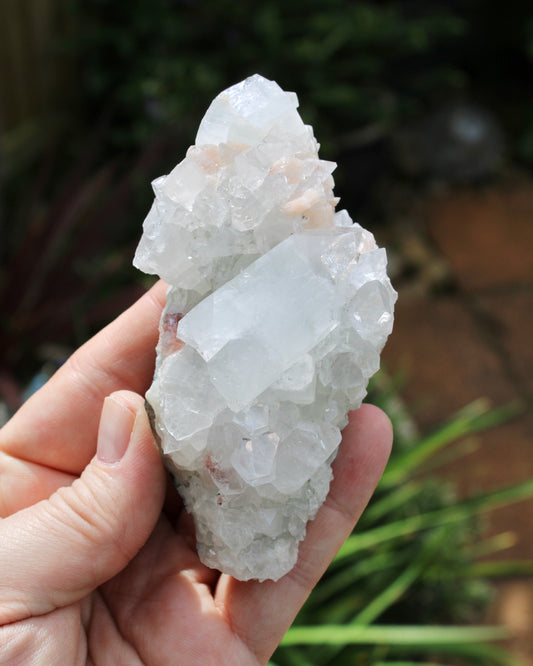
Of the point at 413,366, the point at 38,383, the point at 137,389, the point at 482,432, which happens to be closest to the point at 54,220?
the point at 38,383

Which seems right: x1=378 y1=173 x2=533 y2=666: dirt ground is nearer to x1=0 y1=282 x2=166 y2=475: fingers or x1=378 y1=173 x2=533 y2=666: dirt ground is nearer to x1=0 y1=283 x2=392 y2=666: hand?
x1=0 y1=283 x2=392 y2=666: hand

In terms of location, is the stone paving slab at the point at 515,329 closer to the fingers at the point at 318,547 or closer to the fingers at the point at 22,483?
the fingers at the point at 318,547

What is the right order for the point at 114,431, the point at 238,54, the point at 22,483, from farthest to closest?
the point at 238,54
the point at 22,483
the point at 114,431

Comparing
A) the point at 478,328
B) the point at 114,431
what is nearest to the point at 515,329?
the point at 478,328

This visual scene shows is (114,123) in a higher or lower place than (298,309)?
lower

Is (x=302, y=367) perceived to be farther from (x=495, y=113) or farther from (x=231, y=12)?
(x=495, y=113)

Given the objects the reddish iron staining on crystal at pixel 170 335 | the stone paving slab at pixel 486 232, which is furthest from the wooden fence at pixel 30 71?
the reddish iron staining on crystal at pixel 170 335

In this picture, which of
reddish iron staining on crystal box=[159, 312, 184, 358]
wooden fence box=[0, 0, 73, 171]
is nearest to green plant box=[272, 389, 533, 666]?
reddish iron staining on crystal box=[159, 312, 184, 358]

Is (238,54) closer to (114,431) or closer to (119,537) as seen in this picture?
(114,431)
